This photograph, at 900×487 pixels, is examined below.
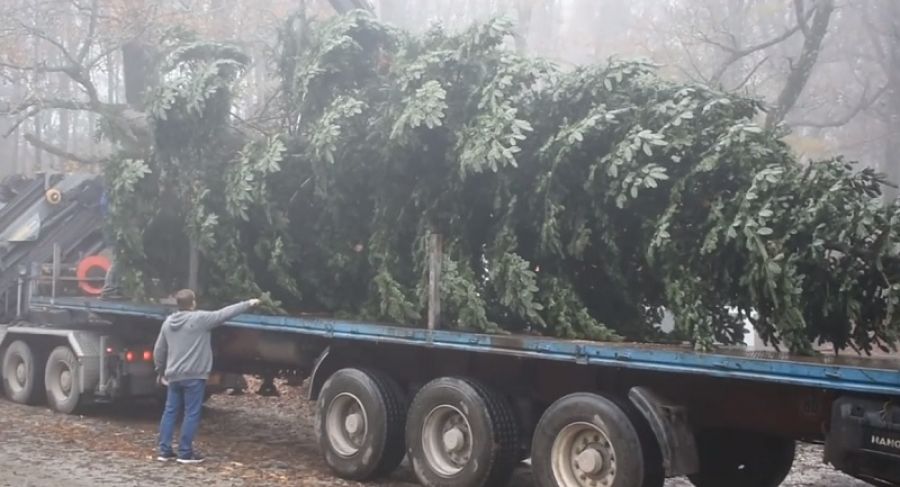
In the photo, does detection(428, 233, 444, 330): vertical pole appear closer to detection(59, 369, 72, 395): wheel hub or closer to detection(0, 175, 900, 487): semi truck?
detection(0, 175, 900, 487): semi truck

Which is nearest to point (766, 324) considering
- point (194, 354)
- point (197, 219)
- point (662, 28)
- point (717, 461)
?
point (717, 461)

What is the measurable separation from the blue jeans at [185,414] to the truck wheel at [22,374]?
445 cm

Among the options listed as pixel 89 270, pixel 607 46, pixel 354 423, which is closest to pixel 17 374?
pixel 89 270

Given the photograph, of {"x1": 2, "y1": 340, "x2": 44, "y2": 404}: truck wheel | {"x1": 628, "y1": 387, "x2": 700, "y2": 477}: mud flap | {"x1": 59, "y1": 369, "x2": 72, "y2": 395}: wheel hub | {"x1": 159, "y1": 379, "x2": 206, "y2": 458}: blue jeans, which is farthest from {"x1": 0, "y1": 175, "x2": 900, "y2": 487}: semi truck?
{"x1": 2, "y1": 340, "x2": 44, "y2": 404}: truck wheel

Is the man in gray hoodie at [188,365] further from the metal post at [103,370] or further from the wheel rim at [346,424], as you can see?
the metal post at [103,370]

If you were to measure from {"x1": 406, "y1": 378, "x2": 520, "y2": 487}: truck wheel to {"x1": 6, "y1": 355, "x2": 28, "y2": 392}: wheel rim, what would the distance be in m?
7.31

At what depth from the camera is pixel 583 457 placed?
26.5 ft

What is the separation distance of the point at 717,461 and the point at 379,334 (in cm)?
307

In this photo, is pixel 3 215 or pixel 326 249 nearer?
pixel 326 249

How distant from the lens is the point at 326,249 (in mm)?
11195

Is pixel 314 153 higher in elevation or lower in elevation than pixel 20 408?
higher

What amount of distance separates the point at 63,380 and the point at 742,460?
8920mm

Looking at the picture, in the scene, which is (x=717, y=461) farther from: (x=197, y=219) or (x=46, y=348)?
(x=46, y=348)

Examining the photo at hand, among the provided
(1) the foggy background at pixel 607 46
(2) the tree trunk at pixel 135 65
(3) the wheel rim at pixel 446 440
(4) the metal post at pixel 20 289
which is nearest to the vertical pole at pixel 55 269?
(4) the metal post at pixel 20 289
